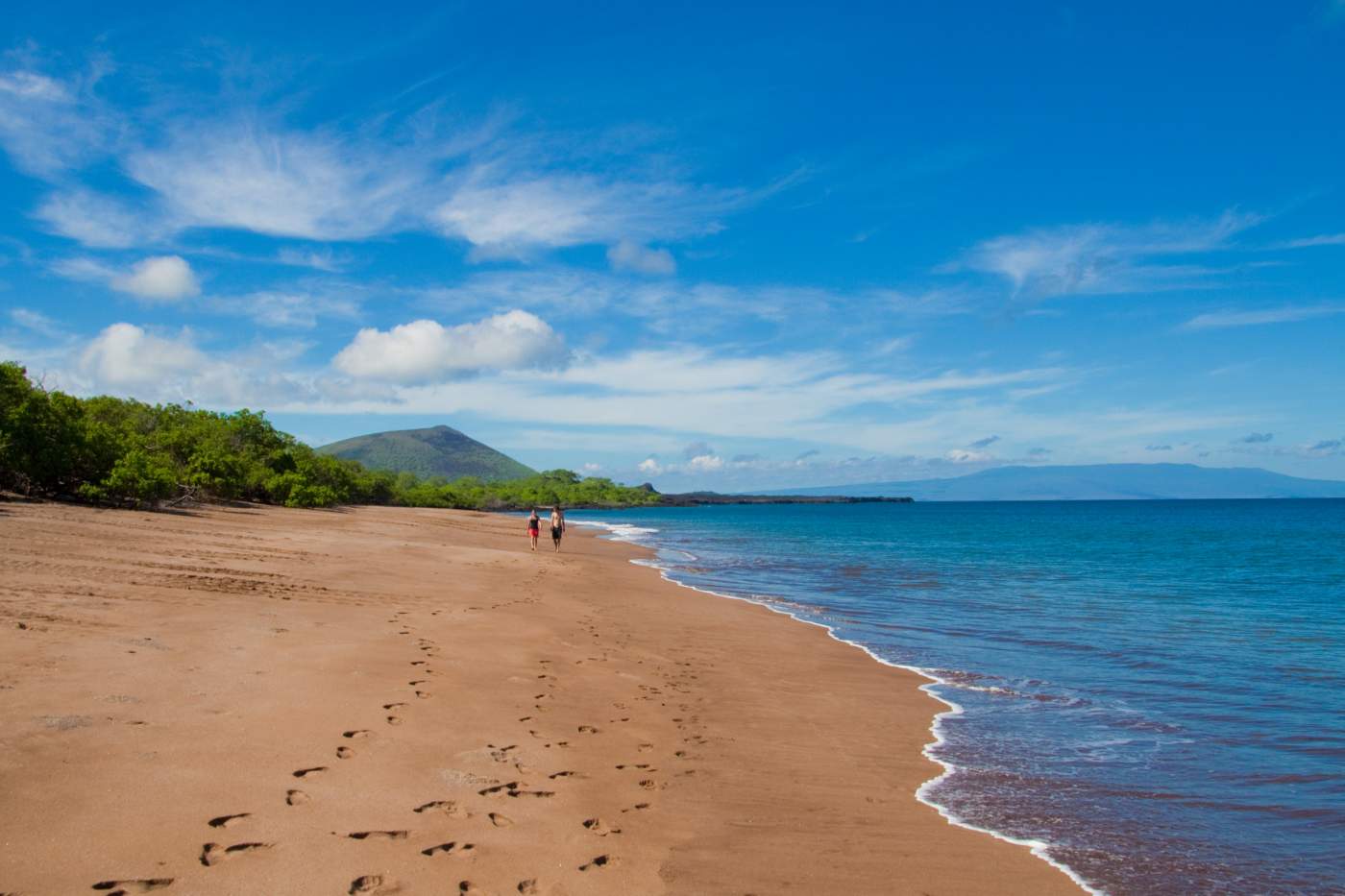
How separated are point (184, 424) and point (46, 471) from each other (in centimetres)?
1965

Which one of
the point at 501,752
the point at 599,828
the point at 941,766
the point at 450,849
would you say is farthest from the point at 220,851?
the point at 941,766

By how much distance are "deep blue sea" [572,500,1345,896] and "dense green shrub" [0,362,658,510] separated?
19669mm

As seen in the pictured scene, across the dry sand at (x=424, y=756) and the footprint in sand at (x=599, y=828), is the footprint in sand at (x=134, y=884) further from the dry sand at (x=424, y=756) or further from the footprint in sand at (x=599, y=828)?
the footprint in sand at (x=599, y=828)

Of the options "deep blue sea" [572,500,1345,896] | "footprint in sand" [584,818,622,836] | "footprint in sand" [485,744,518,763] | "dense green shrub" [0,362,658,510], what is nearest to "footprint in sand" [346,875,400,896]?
"footprint in sand" [584,818,622,836]

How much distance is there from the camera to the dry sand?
15.5ft

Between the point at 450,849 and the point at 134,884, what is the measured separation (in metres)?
1.71

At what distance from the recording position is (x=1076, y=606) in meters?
23.0

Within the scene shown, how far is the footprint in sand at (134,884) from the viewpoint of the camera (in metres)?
4.01

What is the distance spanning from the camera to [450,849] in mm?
5012

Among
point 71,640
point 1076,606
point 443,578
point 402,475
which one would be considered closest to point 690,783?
point 71,640

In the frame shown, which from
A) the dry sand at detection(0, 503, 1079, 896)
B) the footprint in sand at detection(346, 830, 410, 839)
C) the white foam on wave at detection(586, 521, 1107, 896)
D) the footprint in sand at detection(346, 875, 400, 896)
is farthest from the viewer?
the white foam on wave at detection(586, 521, 1107, 896)

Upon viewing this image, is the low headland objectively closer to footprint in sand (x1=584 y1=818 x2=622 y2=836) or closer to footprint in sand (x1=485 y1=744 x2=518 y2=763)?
footprint in sand (x1=485 y1=744 x2=518 y2=763)

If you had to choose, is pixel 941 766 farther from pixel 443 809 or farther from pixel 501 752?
pixel 443 809

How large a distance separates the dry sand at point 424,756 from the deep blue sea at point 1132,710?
818mm
